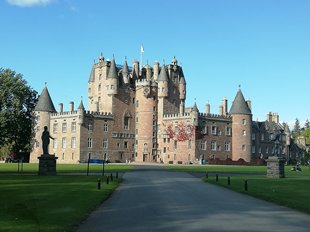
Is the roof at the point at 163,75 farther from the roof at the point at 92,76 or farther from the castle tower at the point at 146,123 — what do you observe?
the roof at the point at 92,76

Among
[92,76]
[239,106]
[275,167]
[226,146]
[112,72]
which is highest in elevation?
[92,76]

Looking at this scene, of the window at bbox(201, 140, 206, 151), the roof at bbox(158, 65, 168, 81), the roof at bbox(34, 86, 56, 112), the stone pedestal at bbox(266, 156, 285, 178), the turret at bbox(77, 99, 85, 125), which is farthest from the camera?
the roof at bbox(158, 65, 168, 81)

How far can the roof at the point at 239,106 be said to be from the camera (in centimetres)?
9762

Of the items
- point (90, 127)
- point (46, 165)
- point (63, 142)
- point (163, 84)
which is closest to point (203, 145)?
point (163, 84)

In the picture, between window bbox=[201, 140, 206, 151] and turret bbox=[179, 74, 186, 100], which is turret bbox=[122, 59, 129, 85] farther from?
window bbox=[201, 140, 206, 151]

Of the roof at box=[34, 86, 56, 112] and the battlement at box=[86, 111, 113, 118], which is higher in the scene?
the roof at box=[34, 86, 56, 112]

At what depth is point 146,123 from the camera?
9819 cm

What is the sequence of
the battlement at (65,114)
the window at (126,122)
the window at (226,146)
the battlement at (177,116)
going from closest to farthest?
the battlement at (65,114), the battlement at (177,116), the window at (226,146), the window at (126,122)

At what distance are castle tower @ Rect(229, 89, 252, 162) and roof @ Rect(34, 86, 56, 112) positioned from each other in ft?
124

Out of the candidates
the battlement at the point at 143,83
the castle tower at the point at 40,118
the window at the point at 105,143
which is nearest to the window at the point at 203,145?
the battlement at the point at 143,83

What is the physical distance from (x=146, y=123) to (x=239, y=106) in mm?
20013

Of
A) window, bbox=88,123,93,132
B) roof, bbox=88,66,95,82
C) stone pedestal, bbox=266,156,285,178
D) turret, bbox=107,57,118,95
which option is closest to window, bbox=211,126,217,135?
turret, bbox=107,57,118,95

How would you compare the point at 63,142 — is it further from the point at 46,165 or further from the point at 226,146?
the point at 46,165

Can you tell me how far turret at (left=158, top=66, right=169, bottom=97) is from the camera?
9831 centimetres
